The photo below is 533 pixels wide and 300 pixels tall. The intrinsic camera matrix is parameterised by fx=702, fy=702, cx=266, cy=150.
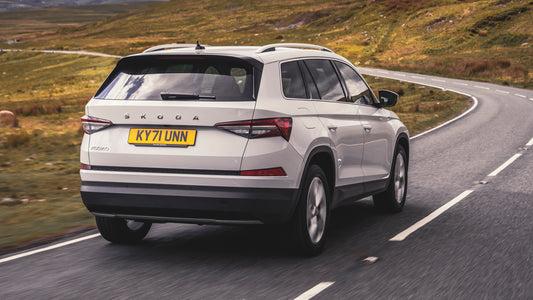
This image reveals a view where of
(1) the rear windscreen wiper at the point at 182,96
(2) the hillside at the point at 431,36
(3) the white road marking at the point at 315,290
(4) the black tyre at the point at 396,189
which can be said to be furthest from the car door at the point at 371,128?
(2) the hillside at the point at 431,36

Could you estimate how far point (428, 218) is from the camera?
7.98m

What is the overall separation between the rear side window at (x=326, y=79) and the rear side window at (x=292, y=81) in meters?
0.29

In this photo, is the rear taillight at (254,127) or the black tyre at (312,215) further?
the black tyre at (312,215)

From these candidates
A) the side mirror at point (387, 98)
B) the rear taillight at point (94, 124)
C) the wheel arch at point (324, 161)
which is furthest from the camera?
the side mirror at point (387, 98)

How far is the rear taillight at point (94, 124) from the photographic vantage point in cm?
578

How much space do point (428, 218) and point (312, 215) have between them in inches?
94.7

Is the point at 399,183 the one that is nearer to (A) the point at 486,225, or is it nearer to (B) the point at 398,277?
(A) the point at 486,225

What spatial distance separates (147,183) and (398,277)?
209 cm

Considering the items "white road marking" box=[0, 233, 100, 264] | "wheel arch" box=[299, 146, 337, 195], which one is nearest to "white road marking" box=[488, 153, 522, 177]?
"wheel arch" box=[299, 146, 337, 195]

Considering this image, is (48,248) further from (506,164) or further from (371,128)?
(506,164)

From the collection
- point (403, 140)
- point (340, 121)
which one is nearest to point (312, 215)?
point (340, 121)

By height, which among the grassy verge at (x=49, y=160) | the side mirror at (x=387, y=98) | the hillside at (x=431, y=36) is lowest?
the hillside at (x=431, y=36)

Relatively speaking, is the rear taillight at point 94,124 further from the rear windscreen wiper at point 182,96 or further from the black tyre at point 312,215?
the black tyre at point 312,215

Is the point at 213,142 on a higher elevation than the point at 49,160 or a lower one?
higher
